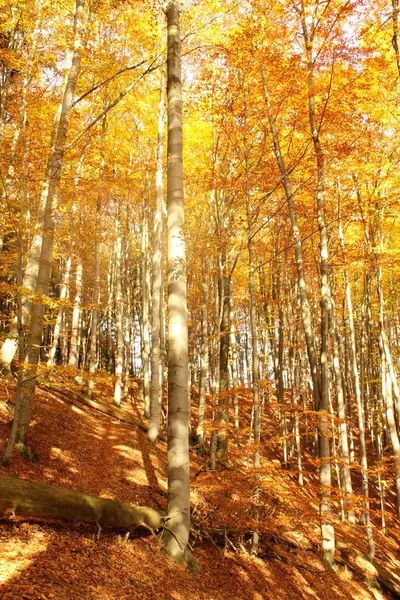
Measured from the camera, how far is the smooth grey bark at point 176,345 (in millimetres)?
4473

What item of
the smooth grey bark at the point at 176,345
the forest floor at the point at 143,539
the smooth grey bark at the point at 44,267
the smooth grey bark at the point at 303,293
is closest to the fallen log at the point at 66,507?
the forest floor at the point at 143,539

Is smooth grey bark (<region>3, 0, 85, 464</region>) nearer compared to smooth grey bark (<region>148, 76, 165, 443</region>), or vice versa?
smooth grey bark (<region>3, 0, 85, 464</region>)

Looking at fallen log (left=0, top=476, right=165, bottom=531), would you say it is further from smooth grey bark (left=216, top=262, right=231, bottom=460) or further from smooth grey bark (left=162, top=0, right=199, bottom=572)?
smooth grey bark (left=216, top=262, right=231, bottom=460)

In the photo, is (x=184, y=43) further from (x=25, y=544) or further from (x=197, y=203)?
(x=25, y=544)

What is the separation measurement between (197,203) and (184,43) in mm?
6301

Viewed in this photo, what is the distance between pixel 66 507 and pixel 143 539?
1.16 meters

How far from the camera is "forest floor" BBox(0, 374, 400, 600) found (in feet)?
11.4

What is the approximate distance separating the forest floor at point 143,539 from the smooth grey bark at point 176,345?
0.34 metres

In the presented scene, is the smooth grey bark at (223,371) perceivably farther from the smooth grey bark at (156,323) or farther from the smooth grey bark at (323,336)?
the smooth grey bark at (323,336)

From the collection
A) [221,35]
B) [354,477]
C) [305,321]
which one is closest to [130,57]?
[221,35]

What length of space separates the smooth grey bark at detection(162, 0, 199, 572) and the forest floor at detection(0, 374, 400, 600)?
0.34 metres

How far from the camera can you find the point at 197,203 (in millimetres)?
16688

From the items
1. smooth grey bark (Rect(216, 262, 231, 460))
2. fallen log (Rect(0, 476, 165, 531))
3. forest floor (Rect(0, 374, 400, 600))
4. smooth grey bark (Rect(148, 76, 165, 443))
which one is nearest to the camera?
forest floor (Rect(0, 374, 400, 600))

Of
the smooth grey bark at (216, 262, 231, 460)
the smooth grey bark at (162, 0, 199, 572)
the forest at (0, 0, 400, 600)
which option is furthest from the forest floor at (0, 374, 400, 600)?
the smooth grey bark at (216, 262, 231, 460)
